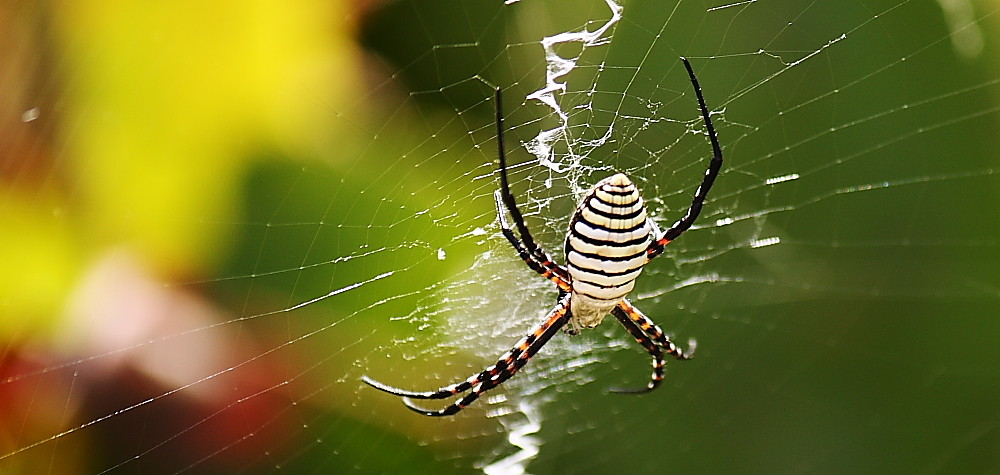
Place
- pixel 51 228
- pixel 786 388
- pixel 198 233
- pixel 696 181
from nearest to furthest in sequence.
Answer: pixel 51 228
pixel 198 233
pixel 696 181
pixel 786 388

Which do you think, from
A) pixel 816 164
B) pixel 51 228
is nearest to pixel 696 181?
pixel 816 164

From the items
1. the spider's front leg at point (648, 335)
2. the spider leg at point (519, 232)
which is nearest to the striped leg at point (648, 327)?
the spider's front leg at point (648, 335)

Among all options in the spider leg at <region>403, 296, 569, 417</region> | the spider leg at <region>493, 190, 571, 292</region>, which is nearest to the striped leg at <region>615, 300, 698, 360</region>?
the spider leg at <region>403, 296, 569, 417</region>

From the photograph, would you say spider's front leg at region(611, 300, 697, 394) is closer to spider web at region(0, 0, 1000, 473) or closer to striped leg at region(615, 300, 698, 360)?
striped leg at region(615, 300, 698, 360)

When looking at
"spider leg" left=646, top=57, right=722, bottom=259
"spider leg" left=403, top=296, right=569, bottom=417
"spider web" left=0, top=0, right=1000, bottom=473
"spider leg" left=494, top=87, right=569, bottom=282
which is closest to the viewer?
"spider web" left=0, top=0, right=1000, bottom=473

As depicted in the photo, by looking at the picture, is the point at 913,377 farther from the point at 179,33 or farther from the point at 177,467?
the point at 179,33

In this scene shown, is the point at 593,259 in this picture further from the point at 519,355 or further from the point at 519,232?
the point at 519,355

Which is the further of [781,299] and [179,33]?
[781,299]

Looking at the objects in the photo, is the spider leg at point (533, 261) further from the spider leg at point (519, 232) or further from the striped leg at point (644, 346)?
the striped leg at point (644, 346)
